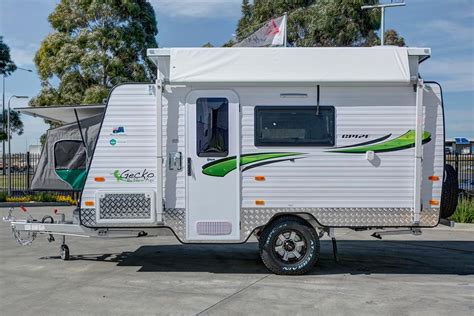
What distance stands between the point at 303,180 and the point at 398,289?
187 centimetres

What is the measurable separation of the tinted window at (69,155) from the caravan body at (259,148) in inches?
38.0

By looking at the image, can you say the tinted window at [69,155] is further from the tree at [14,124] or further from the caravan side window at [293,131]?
the tree at [14,124]

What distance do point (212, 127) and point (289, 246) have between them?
1985 millimetres

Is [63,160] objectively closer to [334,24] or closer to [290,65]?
[290,65]

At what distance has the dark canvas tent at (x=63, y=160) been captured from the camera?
25.0 feet

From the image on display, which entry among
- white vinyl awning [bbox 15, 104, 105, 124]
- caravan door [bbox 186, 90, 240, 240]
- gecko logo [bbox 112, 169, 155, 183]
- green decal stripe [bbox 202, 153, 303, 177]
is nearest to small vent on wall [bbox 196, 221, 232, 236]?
caravan door [bbox 186, 90, 240, 240]

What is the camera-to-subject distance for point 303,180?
6770 mm

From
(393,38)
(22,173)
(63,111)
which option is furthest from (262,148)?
(393,38)

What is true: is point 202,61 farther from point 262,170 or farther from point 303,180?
point 303,180

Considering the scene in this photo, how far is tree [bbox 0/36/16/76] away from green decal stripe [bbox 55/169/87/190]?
13.9 metres

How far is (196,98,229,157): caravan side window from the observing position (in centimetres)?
677

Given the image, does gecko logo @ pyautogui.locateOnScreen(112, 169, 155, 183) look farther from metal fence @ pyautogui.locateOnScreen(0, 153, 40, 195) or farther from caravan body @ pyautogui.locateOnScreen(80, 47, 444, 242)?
metal fence @ pyautogui.locateOnScreen(0, 153, 40, 195)

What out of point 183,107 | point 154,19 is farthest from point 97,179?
point 154,19

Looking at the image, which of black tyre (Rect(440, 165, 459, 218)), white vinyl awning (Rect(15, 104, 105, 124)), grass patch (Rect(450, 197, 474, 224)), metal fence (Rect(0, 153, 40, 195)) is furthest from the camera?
metal fence (Rect(0, 153, 40, 195))
